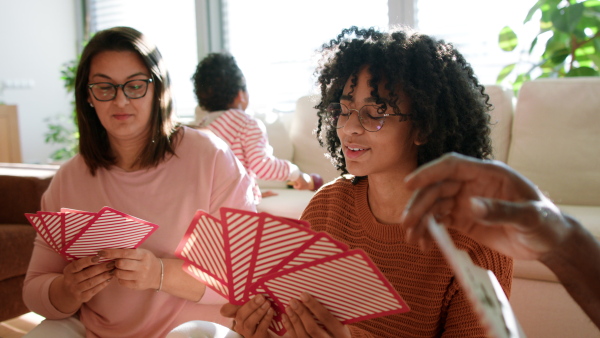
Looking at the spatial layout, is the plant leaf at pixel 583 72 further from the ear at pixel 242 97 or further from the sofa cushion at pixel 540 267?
the ear at pixel 242 97

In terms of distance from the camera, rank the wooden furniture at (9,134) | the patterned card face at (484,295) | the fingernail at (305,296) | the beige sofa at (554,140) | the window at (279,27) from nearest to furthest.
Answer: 1. the patterned card face at (484,295)
2. the fingernail at (305,296)
3. the beige sofa at (554,140)
4. the window at (279,27)
5. the wooden furniture at (9,134)

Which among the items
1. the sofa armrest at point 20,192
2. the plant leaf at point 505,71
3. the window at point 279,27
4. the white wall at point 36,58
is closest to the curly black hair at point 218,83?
the window at point 279,27

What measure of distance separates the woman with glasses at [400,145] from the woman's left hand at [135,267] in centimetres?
42

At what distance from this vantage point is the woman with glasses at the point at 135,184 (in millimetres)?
1499

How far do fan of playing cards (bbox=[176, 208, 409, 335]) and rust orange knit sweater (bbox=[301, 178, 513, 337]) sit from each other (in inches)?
9.0

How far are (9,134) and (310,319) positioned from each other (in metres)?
5.15

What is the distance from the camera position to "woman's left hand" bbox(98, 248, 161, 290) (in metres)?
1.33

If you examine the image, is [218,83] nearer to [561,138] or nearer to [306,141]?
[306,141]

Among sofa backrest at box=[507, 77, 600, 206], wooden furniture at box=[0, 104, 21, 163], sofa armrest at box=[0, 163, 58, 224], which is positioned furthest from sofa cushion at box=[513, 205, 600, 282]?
wooden furniture at box=[0, 104, 21, 163]

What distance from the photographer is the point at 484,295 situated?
0.55m

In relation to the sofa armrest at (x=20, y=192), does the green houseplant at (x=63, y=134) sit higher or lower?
higher

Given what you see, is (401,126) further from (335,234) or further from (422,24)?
(422,24)

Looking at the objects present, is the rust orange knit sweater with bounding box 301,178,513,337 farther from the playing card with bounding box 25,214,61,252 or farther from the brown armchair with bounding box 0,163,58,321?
the brown armchair with bounding box 0,163,58,321

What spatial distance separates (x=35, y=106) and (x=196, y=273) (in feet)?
19.1
